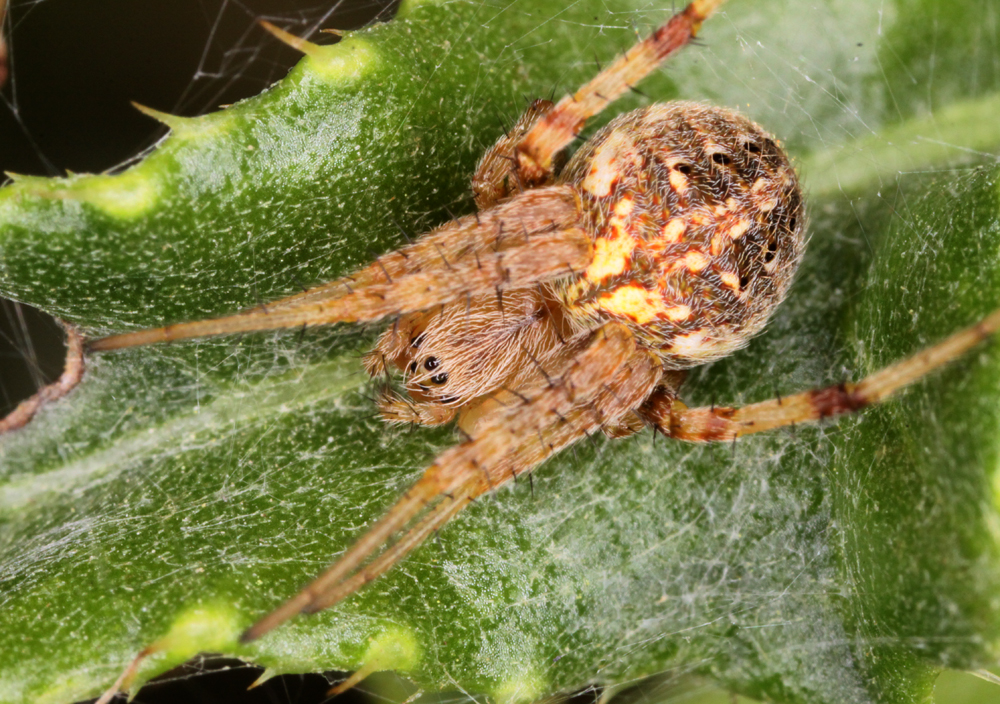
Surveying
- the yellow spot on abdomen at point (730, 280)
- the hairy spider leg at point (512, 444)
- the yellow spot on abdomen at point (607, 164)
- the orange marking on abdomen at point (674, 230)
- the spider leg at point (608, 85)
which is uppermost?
the spider leg at point (608, 85)

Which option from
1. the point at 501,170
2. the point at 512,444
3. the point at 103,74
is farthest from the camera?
the point at 103,74

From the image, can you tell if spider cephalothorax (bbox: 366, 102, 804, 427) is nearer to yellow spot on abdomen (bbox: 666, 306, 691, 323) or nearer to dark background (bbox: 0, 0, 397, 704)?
yellow spot on abdomen (bbox: 666, 306, 691, 323)

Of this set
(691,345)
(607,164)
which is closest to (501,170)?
(607,164)

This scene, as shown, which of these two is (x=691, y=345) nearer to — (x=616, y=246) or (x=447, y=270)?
(x=616, y=246)

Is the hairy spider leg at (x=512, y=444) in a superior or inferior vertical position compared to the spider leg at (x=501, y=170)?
inferior

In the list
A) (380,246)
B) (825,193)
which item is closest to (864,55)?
(825,193)

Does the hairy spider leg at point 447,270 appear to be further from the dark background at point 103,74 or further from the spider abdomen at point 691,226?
the dark background at point 103,74

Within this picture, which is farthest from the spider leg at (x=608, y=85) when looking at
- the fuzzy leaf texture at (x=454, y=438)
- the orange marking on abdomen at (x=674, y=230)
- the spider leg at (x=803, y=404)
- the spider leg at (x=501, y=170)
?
the spider leg at (x=803, y=404)

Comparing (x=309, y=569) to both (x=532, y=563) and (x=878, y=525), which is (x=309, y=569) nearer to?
(x=532, y=563)
